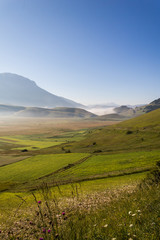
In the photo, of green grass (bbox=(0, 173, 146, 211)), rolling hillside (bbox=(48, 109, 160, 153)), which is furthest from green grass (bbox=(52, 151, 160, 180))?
rolling hillside (bbox=(48, 109, 160, 153))

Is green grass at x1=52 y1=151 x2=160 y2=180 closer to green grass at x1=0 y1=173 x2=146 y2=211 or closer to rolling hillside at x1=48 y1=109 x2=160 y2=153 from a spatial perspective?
green grass at x1=0 y1=173 x2=146 y2=211

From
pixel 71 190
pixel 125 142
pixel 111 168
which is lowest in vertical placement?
pixel 111 168

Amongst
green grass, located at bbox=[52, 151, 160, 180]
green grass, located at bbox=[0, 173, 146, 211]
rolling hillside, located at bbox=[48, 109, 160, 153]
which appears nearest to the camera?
green grass, located at bbox=[0, 173, 146, 211]

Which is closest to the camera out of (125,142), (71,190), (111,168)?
(71,190)

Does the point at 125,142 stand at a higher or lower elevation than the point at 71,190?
higher

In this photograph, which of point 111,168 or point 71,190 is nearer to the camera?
point 71,190

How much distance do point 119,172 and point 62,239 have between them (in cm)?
4716

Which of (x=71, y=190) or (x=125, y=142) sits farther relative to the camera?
(x=125, y=142)

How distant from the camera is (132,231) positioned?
649cm

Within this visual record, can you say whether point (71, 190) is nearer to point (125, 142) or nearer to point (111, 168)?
point (111, 168)

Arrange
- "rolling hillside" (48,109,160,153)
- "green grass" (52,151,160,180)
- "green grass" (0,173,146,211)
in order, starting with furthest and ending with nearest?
1. "rolling hillside" (48,109,160,153)
2. "green grass" (52,151,160,180)
3. "green grass" (0,173,146,211)

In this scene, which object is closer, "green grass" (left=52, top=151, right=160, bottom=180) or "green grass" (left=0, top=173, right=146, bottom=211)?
"green grass" (left=0, top=173, right=146, bottom=211)

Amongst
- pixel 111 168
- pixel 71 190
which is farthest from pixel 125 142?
pixel 71 190

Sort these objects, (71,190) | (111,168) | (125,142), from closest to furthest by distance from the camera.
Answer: (71,190) → (111,168) → (125,142)
